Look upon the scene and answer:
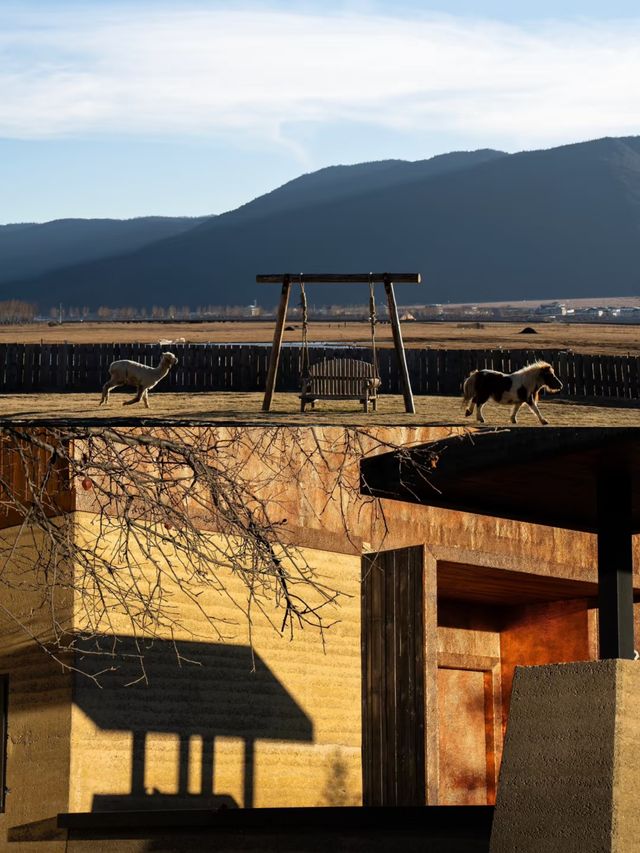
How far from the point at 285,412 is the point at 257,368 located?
10474mm

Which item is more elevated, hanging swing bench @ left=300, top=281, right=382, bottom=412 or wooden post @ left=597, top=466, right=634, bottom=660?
hanging swing bench @ left=300, top=281, right=382, bottom=412

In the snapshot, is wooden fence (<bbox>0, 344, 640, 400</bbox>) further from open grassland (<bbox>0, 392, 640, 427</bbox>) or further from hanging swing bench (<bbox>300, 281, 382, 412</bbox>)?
hanging swing bench (<bbox>300, 281, 382, 412</bbox>)

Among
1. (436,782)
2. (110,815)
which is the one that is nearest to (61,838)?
(110,815)

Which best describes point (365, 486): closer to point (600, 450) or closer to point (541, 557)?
point (600, 450)

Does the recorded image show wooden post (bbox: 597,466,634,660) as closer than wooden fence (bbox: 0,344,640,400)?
Yes

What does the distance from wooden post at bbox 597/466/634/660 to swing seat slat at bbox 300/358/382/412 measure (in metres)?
9.74

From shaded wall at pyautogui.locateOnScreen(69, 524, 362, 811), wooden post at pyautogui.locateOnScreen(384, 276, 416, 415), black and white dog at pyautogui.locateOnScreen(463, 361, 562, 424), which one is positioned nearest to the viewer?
shaded wall at pyautogui.locateOnScreen(69, 524, 362, 811)

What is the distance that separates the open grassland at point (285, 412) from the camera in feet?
56.5

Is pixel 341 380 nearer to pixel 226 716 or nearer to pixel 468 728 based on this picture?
pixel 468 728

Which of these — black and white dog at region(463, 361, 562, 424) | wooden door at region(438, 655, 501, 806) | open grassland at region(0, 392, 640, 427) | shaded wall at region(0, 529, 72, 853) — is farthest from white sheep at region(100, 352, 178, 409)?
shaded wall at region(0, 529, 72, 853)

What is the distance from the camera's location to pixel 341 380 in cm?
1884

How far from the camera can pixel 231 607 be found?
513 inches

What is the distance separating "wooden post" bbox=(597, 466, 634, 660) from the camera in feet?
28.6

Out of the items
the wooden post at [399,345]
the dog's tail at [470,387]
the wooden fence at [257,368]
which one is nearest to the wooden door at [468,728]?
the dog's tail at [470,387]
